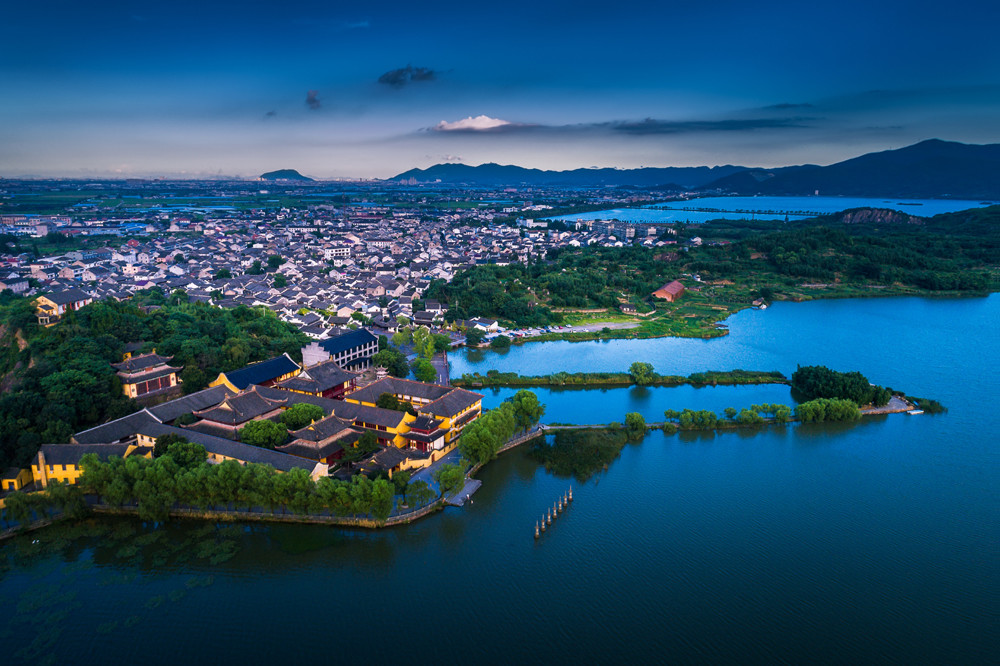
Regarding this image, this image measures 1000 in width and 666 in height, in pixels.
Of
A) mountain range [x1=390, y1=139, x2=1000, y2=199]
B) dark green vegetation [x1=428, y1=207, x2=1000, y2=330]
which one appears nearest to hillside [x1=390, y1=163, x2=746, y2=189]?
mountain range [x1=390, y1=139, x2=1000, y2=199]

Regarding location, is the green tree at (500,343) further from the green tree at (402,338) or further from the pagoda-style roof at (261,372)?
the pagoda-style roof at (261,372)

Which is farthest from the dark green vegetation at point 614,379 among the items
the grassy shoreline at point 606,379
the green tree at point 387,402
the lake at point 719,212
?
the lake at point 719,212

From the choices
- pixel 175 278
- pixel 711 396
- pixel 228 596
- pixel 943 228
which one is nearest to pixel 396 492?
pixel 228 596

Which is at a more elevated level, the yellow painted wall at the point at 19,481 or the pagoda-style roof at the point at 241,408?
the pagoda-style roof at the point at 241,408

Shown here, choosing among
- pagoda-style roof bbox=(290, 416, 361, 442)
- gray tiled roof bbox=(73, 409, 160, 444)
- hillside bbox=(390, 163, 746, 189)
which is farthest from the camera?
hillside bbox=(390, 163, 746, 189)

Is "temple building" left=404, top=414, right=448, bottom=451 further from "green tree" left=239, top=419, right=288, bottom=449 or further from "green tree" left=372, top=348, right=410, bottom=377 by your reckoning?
"green tree" left=372, top=348, right=410, bottom=377

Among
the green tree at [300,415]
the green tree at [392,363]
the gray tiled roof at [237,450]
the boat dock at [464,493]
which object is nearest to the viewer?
the gray tiled roof at [237,450]
